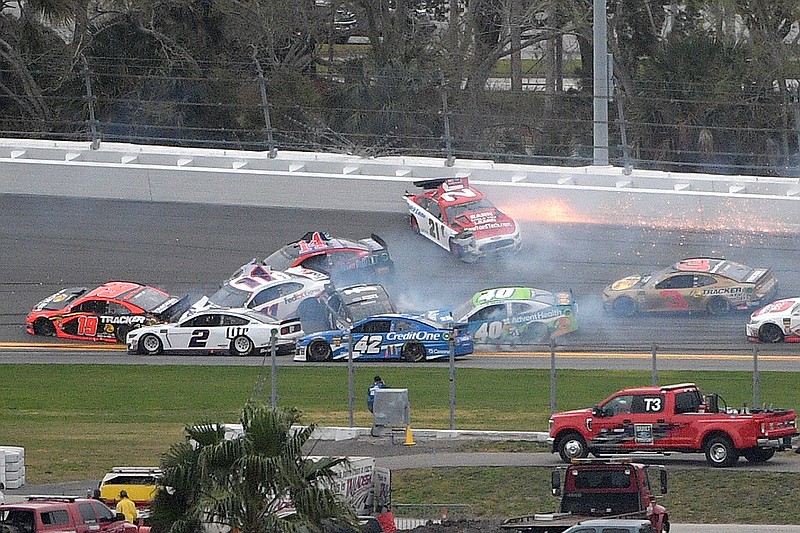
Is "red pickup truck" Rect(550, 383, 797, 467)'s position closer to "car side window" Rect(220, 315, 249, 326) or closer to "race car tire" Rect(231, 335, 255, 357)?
"race car tire" Rect(231, 335, 255, 357)

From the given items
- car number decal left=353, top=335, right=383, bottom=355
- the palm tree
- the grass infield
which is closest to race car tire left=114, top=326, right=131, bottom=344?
the grass infield

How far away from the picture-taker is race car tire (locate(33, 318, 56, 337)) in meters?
34.7

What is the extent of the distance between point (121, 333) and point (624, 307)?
405 inches

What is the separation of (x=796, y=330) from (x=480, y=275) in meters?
7.33

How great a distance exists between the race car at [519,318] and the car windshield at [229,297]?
164 inches

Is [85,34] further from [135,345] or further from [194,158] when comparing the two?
[135,345]

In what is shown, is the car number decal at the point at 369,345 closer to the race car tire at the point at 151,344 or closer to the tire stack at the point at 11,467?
the race car tire at the point at 151,344

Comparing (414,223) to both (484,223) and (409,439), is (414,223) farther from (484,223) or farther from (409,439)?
(409,439)

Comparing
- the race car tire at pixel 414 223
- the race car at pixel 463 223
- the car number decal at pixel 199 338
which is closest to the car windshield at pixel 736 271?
the race car at pixel 463 223

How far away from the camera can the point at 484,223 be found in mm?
36750

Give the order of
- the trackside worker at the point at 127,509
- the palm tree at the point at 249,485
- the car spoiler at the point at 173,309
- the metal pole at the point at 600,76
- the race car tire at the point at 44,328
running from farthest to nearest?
the metal pole at the point at 600,76 → the race car tire at the point at 44,328 → the car spoiler at the point at 173,309 → the trackside worker at the point at 127,509 → the palm tree at the point at 249,485

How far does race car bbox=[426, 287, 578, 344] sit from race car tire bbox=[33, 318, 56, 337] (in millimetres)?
8073

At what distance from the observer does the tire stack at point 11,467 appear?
2278 centimetres

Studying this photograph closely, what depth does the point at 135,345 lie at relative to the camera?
3341 centimetres
